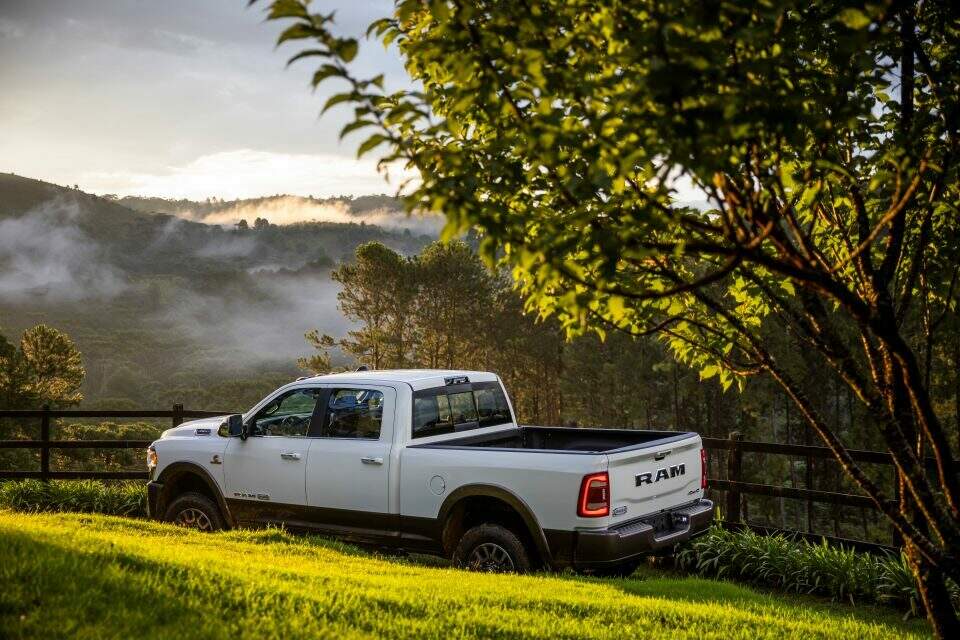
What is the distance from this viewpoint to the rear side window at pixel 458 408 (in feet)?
29.7

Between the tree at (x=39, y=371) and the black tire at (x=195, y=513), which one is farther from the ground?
the tree at (x=39, y=371)

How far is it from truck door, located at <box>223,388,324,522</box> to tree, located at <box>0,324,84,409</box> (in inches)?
1696

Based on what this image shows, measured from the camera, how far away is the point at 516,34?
158 inches

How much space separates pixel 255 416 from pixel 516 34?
6751 mm

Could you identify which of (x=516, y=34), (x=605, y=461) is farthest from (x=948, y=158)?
(x=605, y=461)

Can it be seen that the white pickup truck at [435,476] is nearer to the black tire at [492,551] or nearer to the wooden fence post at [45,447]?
the black tire at [492,551]

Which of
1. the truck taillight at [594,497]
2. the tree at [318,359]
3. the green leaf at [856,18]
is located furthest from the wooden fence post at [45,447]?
the tree at [318,359]

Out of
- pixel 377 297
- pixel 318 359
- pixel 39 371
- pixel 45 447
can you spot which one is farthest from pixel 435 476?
pixel 39 371

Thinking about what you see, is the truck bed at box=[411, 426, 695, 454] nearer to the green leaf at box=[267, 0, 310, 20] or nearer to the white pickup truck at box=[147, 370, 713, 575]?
the white pickup truck at box=[147, 370, 713, 575]

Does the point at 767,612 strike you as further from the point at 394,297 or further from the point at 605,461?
the point at 394,297

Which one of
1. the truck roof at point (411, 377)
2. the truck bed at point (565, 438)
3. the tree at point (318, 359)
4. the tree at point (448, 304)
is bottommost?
the truck bed at point (565, 438)

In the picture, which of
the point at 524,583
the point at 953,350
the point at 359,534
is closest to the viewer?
the point at 524,583

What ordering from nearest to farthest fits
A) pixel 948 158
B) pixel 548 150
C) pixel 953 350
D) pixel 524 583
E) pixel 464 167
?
pixel 548 150, pixel 464 167, pixel 948 158, pixel 524 583, pixel 953 350

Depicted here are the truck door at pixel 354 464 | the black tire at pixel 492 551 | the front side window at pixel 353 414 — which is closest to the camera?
the black tire at pixel 492 551
